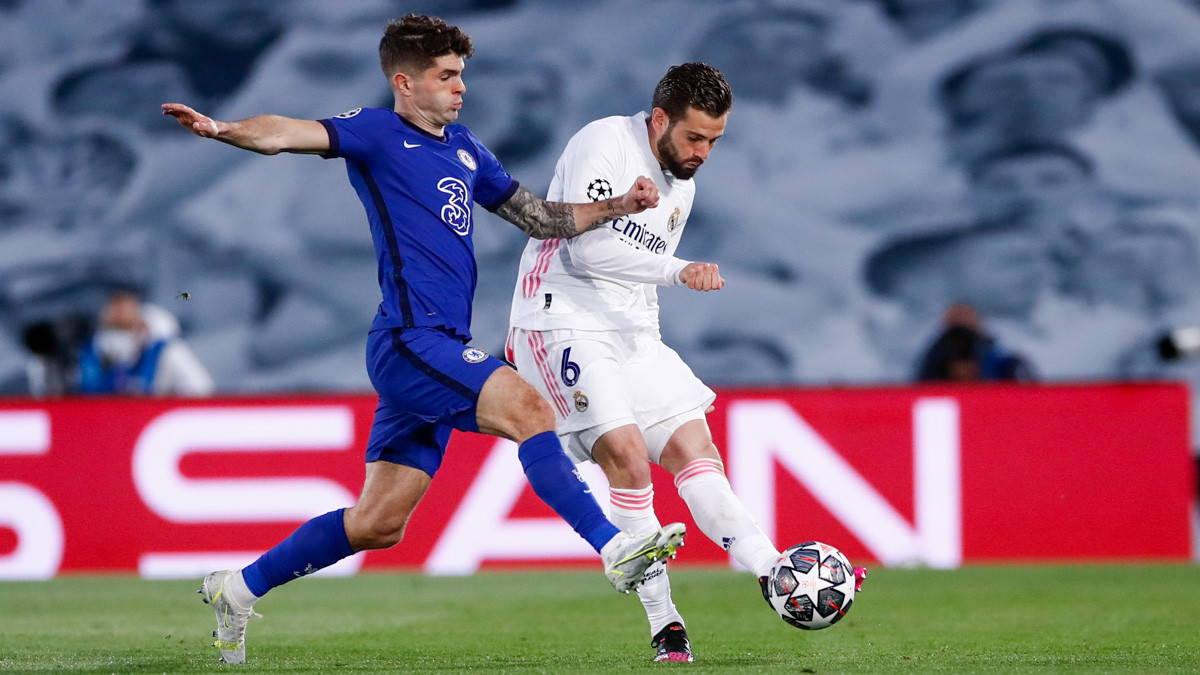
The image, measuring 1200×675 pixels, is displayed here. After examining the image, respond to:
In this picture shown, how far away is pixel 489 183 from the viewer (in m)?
4.58

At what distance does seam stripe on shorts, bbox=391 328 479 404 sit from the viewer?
4.03m

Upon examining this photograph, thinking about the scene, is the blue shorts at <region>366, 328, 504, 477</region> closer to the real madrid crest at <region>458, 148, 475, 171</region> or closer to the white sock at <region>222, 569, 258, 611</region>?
the real madrid crest at <region>458, 148, 475, 171</region>

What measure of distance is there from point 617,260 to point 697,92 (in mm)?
608

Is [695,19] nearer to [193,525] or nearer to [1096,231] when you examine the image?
[1096,231]

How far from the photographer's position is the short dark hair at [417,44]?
433 cm

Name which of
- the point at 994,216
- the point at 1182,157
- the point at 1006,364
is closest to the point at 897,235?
the point at 994,216

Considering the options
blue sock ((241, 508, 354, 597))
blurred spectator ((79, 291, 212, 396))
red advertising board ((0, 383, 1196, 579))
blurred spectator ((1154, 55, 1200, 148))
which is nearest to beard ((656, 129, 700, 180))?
blue sock ((241, 508, 354, 597))

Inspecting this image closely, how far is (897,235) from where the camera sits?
1458 centimetres

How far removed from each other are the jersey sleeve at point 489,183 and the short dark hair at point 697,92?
589 mm

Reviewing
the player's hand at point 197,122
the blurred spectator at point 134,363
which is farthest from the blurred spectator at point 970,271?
the player's hand at point 197,122

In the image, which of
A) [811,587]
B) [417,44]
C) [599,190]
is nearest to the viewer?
[811,587]

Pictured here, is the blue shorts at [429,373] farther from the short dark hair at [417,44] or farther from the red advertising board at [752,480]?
the red advertising board at [752,480]

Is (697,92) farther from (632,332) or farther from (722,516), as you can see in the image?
(722,516)

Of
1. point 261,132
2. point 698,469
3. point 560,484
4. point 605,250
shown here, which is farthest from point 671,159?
point 261,132
